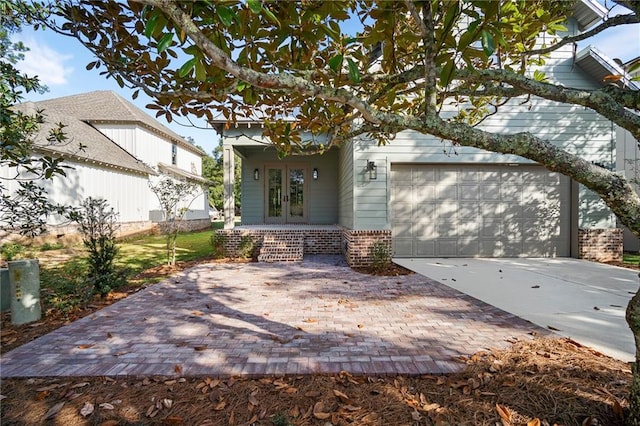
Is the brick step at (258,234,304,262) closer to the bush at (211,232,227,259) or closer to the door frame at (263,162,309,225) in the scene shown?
the bush at (211,232,227,259)

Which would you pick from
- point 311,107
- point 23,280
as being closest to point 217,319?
point 23,280

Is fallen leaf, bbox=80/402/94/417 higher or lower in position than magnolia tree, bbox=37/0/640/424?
lower

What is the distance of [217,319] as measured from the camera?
3990 millimetres

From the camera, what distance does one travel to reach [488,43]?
73.3 inches

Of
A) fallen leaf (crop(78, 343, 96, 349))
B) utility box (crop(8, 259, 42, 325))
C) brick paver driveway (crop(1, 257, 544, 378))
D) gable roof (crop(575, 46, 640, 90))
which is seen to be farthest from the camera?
gable roof (crop(575, 46, 640, 90))

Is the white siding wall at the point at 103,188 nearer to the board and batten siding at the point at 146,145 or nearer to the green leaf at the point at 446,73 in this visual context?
the board and batten siding at the point at 146,145

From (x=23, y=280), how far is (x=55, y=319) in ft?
2.22

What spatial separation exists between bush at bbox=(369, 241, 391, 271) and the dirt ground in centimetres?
435

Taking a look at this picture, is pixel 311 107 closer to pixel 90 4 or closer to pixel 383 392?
pixel 90 4

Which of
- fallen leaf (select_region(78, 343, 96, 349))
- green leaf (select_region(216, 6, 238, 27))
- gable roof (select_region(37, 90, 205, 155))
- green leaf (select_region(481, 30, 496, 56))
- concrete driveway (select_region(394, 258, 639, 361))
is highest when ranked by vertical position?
gable roof (select_region(37, 90, 205, 155))

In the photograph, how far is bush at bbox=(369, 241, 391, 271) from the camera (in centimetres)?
713

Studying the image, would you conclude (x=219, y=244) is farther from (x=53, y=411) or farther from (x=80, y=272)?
(x=53, y=411)

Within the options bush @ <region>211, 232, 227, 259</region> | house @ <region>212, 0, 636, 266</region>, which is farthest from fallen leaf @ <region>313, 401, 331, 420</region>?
bush @ <region>211, 232, 227, 259</region>

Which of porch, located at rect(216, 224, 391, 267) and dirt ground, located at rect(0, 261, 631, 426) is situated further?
porch, located at rect(216, 224, 391, 267)
